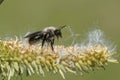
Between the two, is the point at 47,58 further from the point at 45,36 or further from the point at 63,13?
the point at 63,13

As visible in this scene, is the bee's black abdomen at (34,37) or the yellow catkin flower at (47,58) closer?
the yellow catkin flower at (47,58)

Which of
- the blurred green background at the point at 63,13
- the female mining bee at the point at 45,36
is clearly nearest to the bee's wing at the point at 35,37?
the female mining bee at the point at 45,36

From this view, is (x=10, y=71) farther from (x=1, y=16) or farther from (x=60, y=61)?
(x=1, y=16)

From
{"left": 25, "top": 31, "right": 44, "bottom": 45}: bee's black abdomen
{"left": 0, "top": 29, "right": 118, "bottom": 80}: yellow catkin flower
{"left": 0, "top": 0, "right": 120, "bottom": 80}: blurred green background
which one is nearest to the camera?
{"left": 0, "top": 29, "right": 118, "bottom": 80}: yellow catkin flower

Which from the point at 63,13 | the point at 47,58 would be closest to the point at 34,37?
the point at 47,58

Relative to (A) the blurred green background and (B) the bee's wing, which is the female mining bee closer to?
(B) the bee's wing

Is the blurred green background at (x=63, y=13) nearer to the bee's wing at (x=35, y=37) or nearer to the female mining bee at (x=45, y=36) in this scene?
the female mining bee at (x=45, y=36)

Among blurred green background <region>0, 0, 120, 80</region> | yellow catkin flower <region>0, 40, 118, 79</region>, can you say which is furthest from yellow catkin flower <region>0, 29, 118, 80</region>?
blurred green background <region>0, 0, 120, 80</region>

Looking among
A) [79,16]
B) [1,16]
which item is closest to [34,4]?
[79,16]

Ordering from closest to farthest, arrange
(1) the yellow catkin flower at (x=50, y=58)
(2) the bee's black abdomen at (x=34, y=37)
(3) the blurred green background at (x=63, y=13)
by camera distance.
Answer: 1. (1) the yellow catkin flower at (x=50, y=58)
2. (2) the bee's black abdomen at (x=34, y=37)
3. (3) the blurred green background at (x=63, y=13)

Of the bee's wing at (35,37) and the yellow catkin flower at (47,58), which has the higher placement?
the bee's wing at (35,37)

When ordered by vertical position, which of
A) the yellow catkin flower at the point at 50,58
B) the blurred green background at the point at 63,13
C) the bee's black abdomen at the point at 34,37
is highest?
the blurred green background at the point at 63,13
